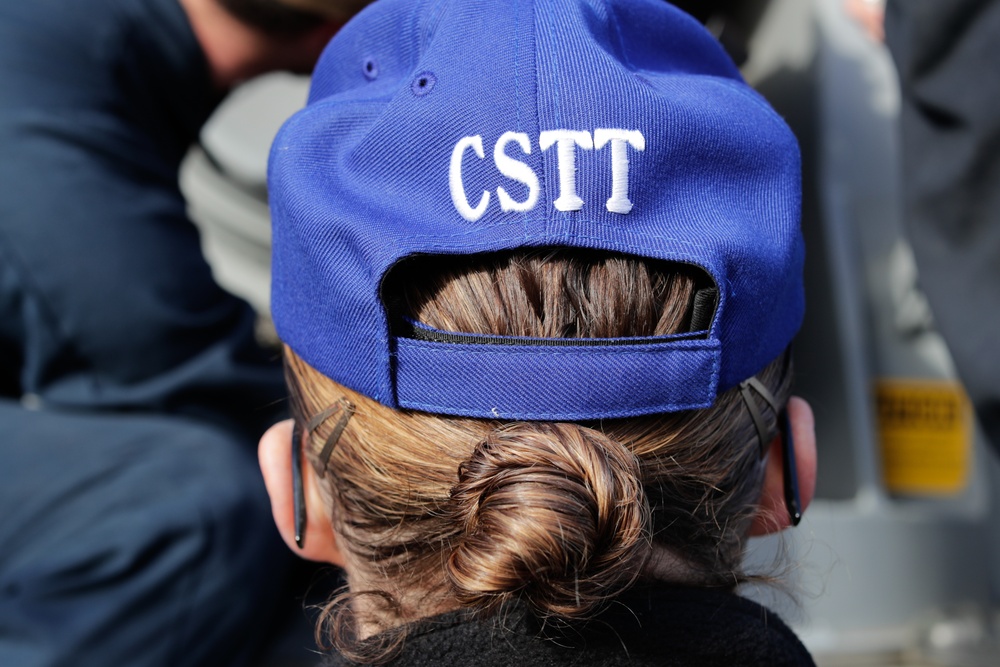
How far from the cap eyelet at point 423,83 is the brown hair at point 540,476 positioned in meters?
0.16

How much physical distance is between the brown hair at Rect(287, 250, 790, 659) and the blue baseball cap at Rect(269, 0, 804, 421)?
0.07 feet

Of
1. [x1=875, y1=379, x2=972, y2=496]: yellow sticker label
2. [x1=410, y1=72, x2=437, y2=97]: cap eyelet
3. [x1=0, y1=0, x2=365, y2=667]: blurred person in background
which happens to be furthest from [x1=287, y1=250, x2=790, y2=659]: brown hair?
[x1=875, y1=379, x2=972, y2=496]: yellow sticker label

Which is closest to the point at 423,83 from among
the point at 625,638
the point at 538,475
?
the point at 538,475

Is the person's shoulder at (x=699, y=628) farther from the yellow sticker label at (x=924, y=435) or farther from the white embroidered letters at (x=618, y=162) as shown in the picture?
the yellow sticker label at (x=924, y=435)

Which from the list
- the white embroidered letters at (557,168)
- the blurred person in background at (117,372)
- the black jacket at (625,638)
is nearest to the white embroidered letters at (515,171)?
the white embroidered letters at (557,168)

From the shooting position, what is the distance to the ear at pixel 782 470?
2.95 ft

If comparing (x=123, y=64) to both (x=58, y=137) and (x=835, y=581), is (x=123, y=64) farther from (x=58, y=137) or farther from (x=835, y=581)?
(x=835, y=581)

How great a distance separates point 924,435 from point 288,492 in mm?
1403

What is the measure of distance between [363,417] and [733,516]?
36 centimetres

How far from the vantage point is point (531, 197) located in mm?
700

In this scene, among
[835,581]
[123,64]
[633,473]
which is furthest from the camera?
[835,581]

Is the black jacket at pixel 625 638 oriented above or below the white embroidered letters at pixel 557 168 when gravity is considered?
below

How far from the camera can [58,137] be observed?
1.41m

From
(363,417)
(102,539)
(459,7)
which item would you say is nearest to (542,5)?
(459,7)
